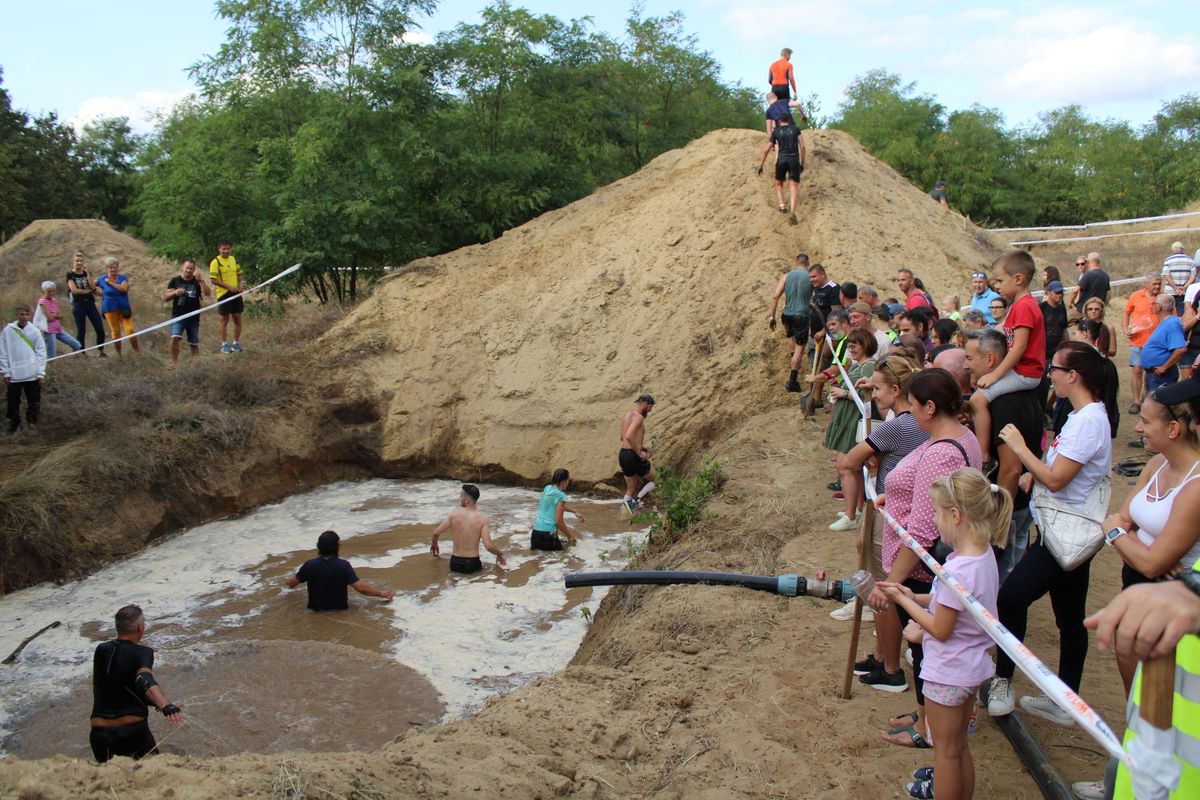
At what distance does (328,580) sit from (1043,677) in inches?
304

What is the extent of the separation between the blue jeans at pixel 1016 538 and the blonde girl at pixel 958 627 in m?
1.92

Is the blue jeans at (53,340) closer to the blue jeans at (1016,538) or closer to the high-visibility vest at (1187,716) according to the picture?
the blue jeans at (1016,538)

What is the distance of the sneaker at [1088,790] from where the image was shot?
3949mm

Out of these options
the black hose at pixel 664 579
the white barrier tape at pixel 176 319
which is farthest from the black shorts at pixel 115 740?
the white barrier tape at pixel 176 319

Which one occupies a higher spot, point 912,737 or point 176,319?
point 176,319

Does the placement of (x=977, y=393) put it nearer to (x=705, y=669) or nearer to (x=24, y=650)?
(x=705, y=669)

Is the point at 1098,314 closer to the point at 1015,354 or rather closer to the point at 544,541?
the point at 1015,354

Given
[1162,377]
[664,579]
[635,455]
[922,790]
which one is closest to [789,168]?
[635,455]

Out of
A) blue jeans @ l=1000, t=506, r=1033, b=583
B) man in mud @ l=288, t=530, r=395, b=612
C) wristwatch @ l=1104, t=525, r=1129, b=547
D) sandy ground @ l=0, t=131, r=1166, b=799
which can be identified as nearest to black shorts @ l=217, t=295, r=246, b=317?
sandy ground @ l=0, t=131, r=1166, b=799

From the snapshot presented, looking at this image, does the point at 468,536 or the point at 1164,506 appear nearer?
the point at 1164,506

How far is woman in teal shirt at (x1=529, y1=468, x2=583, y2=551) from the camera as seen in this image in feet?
36.8

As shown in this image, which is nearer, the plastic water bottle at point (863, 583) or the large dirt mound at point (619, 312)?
the plastic water bottle at point (863, 583)

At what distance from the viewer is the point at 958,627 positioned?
3.72m

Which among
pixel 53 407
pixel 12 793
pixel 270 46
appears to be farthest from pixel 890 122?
pixel 12 793
